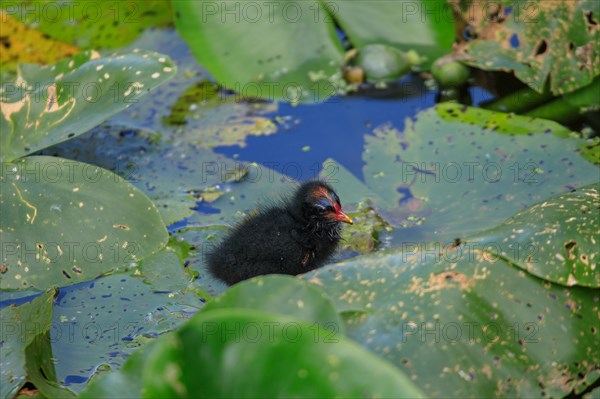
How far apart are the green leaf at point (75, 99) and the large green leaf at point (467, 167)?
1165mm

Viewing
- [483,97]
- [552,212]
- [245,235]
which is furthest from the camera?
[483,97]

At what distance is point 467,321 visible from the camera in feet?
10.0

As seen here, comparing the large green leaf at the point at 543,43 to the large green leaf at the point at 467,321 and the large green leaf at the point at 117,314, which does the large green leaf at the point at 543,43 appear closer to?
the large green leaf at the point at 467,321

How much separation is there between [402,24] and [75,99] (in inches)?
81.1

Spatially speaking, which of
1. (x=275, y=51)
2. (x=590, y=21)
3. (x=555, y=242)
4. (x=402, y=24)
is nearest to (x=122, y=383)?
(x=555, y=242)

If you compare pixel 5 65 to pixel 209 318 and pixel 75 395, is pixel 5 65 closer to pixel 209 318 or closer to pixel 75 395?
pixel 75 395

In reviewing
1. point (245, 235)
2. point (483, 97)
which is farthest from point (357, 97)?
point (245, 235)

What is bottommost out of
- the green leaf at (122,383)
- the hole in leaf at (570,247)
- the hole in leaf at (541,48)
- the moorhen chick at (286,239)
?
the moorhen chick at (286,239)

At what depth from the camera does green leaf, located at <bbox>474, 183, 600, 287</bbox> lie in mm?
3178

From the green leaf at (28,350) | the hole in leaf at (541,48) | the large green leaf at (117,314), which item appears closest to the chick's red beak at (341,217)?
the large green leaf at (117,314)

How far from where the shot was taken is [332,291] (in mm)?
3092

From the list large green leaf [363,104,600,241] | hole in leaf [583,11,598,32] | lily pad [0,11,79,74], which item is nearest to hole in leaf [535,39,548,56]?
hole in leaf [583,11,598,32]

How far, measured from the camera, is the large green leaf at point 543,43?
4.73 m

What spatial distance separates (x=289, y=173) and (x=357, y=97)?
806 millimetres
